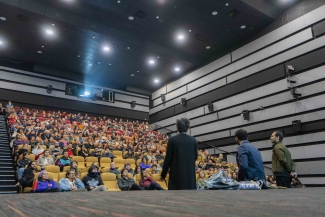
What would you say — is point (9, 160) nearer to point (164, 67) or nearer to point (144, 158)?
point (144, 158)

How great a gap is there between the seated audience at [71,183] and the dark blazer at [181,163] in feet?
8.74

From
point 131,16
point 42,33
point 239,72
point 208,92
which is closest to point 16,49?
point 42,33

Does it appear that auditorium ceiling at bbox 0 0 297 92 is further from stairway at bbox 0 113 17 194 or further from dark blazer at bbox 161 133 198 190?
dark blazer at bbox 161 133 198 190

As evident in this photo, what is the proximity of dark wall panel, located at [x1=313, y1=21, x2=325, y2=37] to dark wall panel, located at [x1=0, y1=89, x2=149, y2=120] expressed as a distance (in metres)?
10.4

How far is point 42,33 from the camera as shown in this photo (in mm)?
9617

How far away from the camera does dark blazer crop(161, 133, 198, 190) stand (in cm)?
245

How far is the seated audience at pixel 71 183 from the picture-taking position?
453 centimetres

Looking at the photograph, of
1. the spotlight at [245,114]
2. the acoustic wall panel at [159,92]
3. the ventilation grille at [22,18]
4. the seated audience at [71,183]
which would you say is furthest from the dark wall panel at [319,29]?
the ventilation grille at [22,18]

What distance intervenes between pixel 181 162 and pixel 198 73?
10582 millimetres

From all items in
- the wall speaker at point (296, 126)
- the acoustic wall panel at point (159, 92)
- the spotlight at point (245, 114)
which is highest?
the acoustic wall panel at point (159, 92)

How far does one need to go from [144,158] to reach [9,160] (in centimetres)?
368

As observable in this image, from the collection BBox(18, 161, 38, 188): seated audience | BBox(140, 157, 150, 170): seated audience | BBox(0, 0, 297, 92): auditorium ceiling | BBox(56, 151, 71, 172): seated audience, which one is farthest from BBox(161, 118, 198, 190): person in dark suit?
BBox(0, 0, 297, 92): auditorium ceiling

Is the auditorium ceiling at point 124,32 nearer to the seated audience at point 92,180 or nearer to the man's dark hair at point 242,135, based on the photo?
the seated audience at point 92,180

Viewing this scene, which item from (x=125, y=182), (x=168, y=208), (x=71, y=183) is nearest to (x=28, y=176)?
(x=71, y=183)
